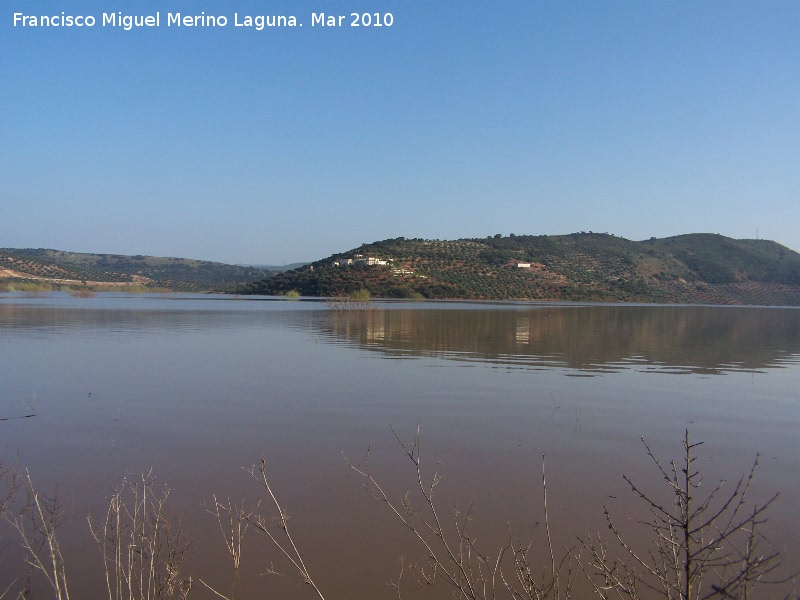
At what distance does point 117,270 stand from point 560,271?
101 meters

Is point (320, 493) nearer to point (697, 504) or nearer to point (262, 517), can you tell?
point (262, 517)

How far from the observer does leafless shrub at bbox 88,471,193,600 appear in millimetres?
3594

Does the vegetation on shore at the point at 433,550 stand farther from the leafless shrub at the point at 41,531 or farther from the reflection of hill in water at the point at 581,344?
the reflection of hill in water at the point at 581,344

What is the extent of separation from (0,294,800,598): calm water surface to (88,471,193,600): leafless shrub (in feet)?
0.47

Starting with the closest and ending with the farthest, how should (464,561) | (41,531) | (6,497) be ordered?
(6,497)
(464,561)
(41,531)

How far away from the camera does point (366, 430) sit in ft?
28.3

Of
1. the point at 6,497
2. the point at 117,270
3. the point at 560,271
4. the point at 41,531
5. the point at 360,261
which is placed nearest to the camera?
the point at 6,497

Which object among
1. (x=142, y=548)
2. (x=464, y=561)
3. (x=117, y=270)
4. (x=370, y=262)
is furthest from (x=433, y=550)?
(x=117, y=270)

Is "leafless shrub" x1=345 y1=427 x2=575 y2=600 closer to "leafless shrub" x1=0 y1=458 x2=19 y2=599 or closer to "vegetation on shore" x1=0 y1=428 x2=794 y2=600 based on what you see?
"vegetation on shore" x1=0 y1=428 x2=794 y2=600

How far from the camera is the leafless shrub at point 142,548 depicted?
3.59 metres

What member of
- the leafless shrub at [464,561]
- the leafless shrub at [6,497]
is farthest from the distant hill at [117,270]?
the leafless shrub at [464,561]

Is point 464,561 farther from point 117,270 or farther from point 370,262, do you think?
point 117,270

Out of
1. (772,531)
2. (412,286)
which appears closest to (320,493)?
(772,531)

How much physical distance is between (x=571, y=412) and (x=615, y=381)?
3800mm
